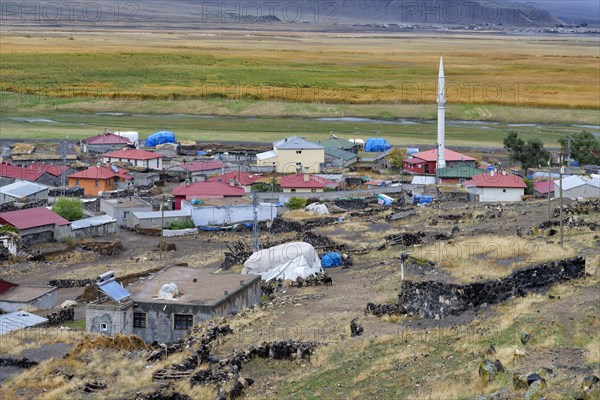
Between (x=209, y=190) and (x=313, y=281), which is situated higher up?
(x=313, y=281)

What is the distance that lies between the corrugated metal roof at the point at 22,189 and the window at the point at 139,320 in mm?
24478

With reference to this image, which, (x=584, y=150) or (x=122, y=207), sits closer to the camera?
(x=122, y=207)

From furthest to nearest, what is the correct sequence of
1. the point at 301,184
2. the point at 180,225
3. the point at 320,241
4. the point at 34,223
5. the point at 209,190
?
the point at 301,184
the point at 209,190
the point at 180,225
the point at 34,223
the point at 320,241

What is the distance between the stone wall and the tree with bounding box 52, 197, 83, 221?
2315 centimetres

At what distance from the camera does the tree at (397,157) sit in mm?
60500

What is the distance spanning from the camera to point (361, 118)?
309ft

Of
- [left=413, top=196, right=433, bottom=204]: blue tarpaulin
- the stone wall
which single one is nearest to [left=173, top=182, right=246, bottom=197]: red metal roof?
[left=413, top=196, right=433, bottom=204]: blue tarpaulin

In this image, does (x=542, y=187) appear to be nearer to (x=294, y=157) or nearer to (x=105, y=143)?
(x=294, y=157)

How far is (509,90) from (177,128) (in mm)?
42067

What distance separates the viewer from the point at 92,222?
43.3 m

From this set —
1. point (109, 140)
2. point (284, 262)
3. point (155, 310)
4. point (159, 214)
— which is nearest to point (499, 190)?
point (159, 214)

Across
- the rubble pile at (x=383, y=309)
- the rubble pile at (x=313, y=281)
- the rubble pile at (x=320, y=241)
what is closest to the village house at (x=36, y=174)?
the rubble pile at (x=320, y=241)

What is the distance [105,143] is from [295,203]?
2227 centimetres

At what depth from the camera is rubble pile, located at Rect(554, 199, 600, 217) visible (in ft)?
117
